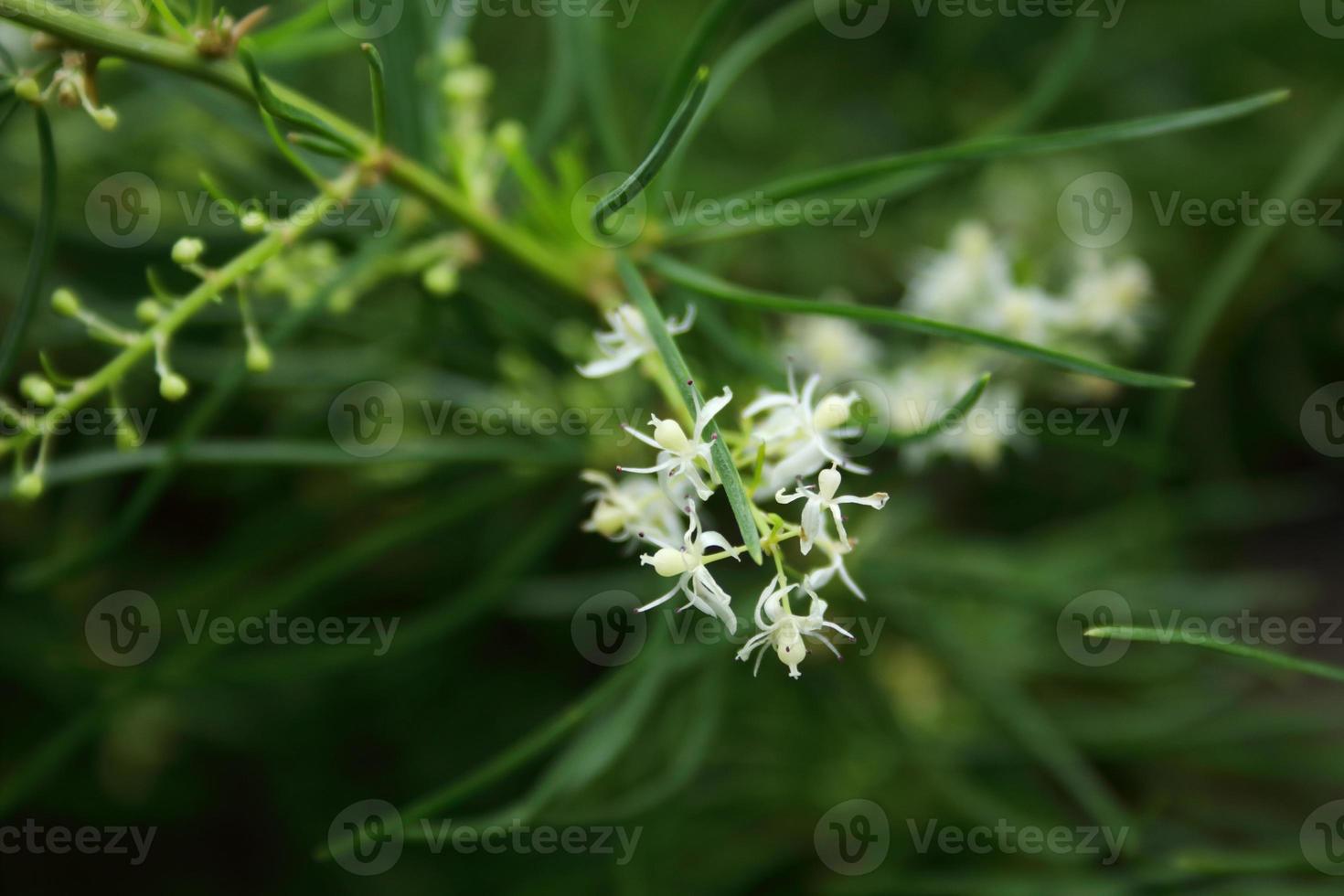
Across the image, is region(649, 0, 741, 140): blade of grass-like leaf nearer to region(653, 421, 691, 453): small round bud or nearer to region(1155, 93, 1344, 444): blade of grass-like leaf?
region(653, 421, 691, 453): small round bud

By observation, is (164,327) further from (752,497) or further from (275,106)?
(752,497)

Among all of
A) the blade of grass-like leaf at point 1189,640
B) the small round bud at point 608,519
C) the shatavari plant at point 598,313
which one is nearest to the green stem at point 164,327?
the shatavari plant at point 598,313

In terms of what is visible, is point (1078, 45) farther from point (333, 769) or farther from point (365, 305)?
point (333, 769)

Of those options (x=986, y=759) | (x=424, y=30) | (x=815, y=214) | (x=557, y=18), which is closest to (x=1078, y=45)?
(x=815, y=214)

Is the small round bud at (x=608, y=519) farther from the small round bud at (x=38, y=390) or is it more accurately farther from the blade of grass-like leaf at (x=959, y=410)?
the small round bud at (x=38, y=390)

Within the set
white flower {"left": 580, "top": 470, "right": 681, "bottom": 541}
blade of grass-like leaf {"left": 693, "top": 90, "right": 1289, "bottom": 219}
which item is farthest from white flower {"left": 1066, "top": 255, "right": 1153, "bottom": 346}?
white flower {"left": 580, "top": 470, "right": 681, "bottom": 541}

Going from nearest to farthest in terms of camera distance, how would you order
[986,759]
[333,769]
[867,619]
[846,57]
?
[867,619] → [986,759] → [333,769] → [846,57]
